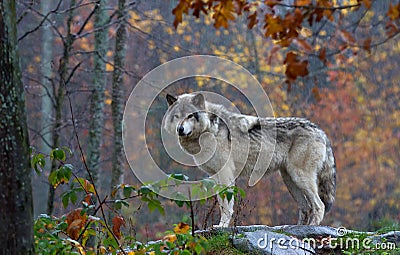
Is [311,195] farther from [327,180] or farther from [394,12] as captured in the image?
[394,12]

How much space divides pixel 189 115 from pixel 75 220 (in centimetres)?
325

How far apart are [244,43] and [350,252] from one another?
9670 mm

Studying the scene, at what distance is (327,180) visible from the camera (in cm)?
652

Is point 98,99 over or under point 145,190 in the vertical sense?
over

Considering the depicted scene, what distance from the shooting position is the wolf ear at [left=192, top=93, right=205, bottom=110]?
20.2ft

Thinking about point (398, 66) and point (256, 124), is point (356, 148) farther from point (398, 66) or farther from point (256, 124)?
point (256, 124)

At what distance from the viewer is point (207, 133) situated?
250 inches

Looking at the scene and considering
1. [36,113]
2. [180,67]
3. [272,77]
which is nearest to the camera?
[272,77]

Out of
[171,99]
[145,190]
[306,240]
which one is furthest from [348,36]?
[171,99]

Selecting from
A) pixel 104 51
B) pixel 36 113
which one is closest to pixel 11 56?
pixel 104 51

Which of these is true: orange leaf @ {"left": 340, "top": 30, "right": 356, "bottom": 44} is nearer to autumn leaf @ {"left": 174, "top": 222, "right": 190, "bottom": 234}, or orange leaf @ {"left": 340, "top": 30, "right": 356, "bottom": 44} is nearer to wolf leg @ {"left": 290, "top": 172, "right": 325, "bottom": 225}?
autumn leaf @ {"left": 174, "top": 222, "right": 190, "bottom": 234}

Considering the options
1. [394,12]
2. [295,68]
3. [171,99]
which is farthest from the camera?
[171,99]

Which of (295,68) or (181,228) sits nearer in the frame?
(295,68)

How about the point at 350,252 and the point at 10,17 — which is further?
the point at 350,252
